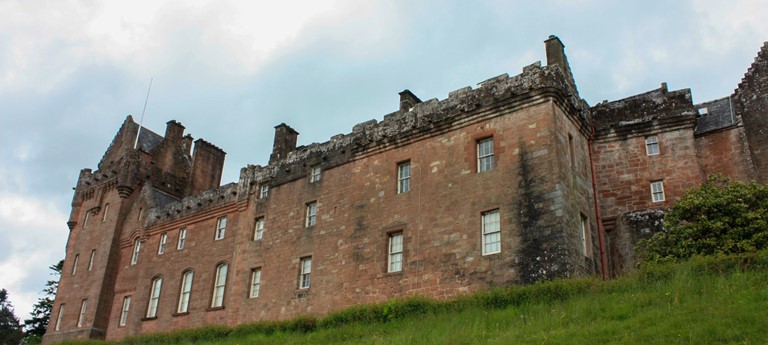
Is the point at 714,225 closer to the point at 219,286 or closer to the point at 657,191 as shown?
the point at 657,191

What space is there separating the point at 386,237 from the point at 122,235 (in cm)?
2006

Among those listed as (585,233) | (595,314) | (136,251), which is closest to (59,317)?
(136,251)

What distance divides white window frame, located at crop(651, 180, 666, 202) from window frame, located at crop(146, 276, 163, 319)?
24.1m

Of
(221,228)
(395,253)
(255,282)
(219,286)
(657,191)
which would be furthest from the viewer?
(221,228)

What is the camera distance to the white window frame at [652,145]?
25094 millimetres

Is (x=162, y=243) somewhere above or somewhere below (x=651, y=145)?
below

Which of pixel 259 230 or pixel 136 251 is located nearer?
pixel 259 230

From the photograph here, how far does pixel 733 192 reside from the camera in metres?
19.8

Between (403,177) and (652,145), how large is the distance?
965 cm

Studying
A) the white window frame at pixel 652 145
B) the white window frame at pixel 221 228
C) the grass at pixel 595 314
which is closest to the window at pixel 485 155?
the grass at pixel 595 314

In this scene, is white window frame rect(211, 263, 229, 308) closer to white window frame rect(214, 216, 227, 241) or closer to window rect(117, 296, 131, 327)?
white window frame rect(214, 216, 227, 241)

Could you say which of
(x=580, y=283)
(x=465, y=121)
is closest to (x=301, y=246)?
(x=465, y=121)

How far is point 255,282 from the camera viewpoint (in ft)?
97.7

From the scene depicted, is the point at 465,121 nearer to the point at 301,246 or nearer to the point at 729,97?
the point at 301,246
